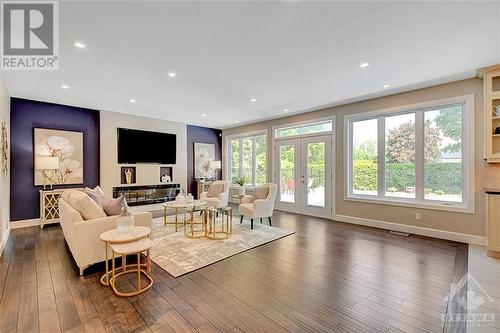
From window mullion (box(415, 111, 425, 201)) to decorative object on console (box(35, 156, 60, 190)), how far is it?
24.0ft

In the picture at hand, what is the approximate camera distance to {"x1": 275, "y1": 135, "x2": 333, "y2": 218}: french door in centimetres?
583

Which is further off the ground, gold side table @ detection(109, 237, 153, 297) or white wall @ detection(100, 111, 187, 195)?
white wall @ detection(100, 111, 187, 195)

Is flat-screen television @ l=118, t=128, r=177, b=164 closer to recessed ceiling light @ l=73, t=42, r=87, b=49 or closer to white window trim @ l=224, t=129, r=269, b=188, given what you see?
white window trim @ l=224, t=129, r=269, b=188

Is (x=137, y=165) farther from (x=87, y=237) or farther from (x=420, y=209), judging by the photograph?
(x=420, y=209)

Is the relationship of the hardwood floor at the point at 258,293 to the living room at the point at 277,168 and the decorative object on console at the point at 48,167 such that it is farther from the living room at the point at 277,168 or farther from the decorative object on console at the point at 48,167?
the decorative object on console at the point at 48,167

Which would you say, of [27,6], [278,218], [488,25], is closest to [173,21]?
[27,6]

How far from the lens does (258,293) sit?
2.34 meters

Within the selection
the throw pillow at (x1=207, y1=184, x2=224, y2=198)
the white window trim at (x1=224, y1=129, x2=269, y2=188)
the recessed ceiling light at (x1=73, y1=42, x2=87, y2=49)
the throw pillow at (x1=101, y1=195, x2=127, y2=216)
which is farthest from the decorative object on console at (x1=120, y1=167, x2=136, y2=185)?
the recessed ceiling light at (x1=73, y1=42, x2=87, y2=49)

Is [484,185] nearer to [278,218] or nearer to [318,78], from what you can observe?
[318,78]

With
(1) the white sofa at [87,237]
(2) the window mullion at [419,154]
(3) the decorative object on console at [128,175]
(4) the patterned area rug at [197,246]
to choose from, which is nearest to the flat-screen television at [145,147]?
(3) the decorative object on console at [128,175]

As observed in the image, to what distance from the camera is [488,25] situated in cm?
242

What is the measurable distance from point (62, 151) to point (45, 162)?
77 centimetres

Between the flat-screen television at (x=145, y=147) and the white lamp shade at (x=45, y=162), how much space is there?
1512 millimetres

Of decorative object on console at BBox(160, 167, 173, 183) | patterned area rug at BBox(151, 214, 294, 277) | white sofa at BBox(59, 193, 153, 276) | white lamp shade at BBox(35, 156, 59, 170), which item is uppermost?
white lamp shade at BBox(35, 156, 59, 170)
